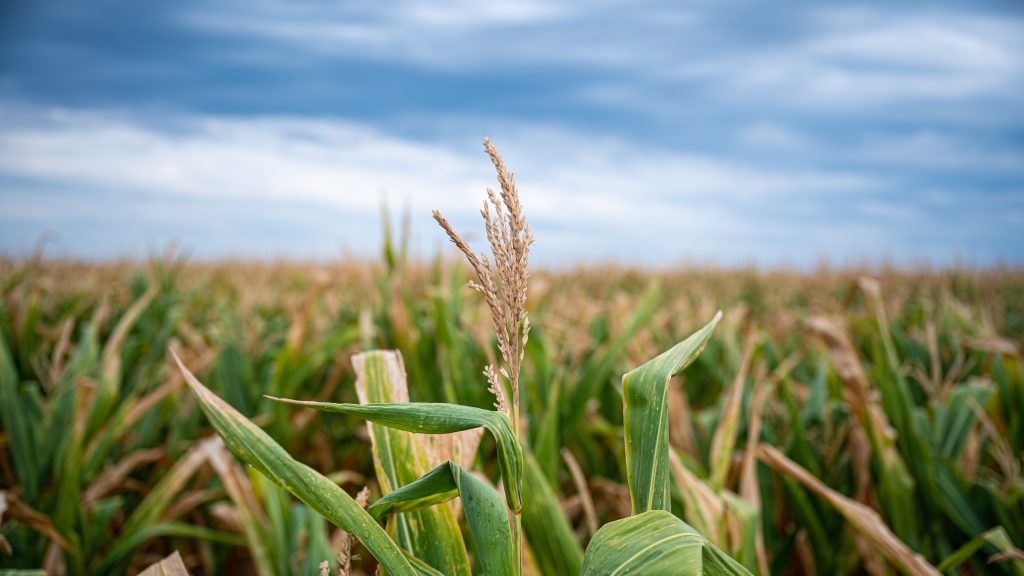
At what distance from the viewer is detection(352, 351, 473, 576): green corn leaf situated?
73cm

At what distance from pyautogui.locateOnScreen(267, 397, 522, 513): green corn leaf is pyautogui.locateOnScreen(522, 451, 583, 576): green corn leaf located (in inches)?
24.0

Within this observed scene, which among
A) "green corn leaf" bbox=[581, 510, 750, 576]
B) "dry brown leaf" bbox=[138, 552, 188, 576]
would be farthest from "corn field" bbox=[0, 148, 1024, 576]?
"dry brown leaf" bbox=[138, 552, 188, 576]

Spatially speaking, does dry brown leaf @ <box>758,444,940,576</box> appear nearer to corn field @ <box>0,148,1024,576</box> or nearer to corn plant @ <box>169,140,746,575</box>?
corn field @ <box>0,148,1024,576</box>

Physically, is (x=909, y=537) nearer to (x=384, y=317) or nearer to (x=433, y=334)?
(x=433, y=334)

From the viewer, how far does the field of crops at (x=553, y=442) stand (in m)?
1.40

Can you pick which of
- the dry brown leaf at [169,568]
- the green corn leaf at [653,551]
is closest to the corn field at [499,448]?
the green corn leaf at [653,551]

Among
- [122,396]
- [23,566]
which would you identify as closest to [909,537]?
[23,566]

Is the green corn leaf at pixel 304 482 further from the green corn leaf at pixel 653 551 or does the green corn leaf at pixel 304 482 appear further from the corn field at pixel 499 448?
the green corn leaf at pixel 653 551

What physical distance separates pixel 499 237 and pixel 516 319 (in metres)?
0.06

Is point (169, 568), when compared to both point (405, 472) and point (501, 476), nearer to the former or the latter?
point (405, 472)

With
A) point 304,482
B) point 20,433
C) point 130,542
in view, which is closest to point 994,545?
point 304,482

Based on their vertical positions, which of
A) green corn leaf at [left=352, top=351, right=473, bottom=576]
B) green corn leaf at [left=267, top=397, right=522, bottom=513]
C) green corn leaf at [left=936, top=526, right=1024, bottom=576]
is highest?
green corn leaf at [left=267, top=397, right=522, bottom=513]

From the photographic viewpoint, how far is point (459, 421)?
542 millimetres

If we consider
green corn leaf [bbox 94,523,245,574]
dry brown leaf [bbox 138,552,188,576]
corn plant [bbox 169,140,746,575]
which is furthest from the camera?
green corn leaf [bbox 94,523,245,574]
